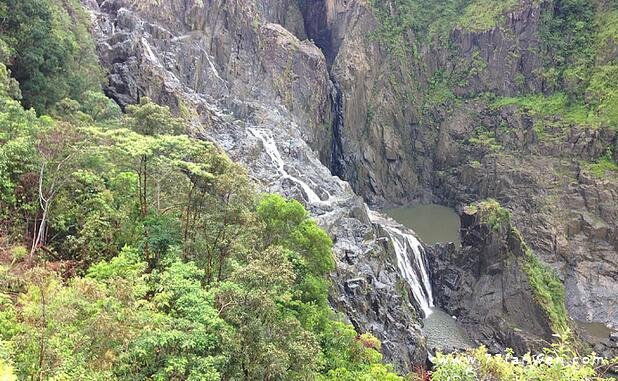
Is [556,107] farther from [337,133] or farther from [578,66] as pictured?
[337,133]

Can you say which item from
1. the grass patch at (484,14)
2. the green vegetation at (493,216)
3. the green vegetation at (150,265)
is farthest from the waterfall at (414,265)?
the grass patch at (484,14)

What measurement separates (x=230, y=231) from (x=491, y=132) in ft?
201

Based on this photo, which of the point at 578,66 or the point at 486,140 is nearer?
the point at 578,66

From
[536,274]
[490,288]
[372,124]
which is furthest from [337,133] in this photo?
[536,274]

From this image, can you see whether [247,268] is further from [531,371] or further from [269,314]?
[531,371]

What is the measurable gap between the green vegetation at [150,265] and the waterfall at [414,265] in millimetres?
22613

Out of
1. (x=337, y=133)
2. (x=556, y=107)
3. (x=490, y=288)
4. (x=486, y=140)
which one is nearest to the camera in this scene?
(x=490, y=288)

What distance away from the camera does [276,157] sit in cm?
4625

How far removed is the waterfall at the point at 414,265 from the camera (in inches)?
1740

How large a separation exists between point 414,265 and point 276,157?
49.7 ft

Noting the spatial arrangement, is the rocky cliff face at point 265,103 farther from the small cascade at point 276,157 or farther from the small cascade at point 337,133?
the small cascade at point 337,133

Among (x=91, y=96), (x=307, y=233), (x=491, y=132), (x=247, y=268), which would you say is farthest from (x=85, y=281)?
(x=491, y=132)

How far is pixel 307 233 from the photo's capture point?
19.3 m

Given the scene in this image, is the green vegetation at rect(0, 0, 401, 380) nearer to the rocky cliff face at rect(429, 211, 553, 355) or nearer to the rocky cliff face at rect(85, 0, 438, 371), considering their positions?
the rocky cliff face at rect(85, 0, 438, 371)
